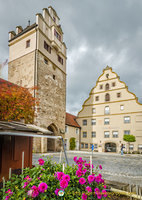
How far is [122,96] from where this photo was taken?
26000 millimetres

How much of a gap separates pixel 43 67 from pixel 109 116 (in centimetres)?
1416

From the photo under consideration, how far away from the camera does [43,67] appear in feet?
62.4

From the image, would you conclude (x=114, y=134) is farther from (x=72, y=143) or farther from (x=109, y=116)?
(x=72, y=143)

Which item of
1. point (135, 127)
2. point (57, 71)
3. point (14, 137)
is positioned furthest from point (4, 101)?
point (135, 127)

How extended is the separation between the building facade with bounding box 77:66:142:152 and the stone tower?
7.56 m

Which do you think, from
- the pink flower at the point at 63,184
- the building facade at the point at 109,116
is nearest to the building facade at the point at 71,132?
the building facade at the point at 109,116

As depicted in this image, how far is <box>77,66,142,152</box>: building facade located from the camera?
24.2 metres

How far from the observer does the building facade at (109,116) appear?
24.2 meters

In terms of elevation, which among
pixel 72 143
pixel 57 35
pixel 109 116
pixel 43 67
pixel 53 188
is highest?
pixel 57 35

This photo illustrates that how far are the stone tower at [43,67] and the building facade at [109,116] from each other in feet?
24.8

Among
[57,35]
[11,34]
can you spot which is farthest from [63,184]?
[11,34]

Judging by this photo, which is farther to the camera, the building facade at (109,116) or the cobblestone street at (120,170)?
the building facade at (109,116)

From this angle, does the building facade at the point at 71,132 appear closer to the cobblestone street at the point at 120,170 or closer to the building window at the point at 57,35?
the cobblestone street at the point at 120,170

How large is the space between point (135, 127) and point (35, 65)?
1710 centimetres
